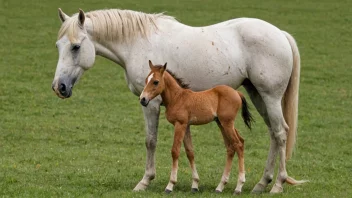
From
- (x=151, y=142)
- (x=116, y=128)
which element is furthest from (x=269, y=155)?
(x=116, y=128)

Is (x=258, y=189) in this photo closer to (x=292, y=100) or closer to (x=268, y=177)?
(x=268, y=177)

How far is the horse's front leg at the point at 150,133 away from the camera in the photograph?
9.19 meters

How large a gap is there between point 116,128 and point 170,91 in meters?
→ 6.76

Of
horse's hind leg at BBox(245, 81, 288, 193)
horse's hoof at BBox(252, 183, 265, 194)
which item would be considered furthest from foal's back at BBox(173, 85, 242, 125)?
horse's hoof at BBox(252, 183, 265, 194)

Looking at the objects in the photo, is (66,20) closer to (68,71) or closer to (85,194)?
(68,71)

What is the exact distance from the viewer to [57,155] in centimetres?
1236

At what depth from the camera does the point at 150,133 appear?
369 inches

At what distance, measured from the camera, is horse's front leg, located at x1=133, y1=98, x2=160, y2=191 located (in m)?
9.19

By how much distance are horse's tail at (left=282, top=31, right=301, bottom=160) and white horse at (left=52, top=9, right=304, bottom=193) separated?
4.0 inches

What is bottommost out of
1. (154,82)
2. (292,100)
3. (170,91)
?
(292,100)

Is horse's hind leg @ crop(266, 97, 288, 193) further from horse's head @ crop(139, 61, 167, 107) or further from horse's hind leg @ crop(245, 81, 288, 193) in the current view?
horse's head @ crop(139, 61, 167, 107)

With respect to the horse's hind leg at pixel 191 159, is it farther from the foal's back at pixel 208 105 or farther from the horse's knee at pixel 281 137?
the horse's knee at pixel 281 137

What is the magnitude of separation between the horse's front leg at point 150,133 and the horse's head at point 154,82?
0.58m

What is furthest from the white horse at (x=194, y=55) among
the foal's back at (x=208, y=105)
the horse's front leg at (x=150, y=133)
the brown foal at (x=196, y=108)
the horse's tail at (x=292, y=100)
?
the foal's back at (x=208, y=105)
